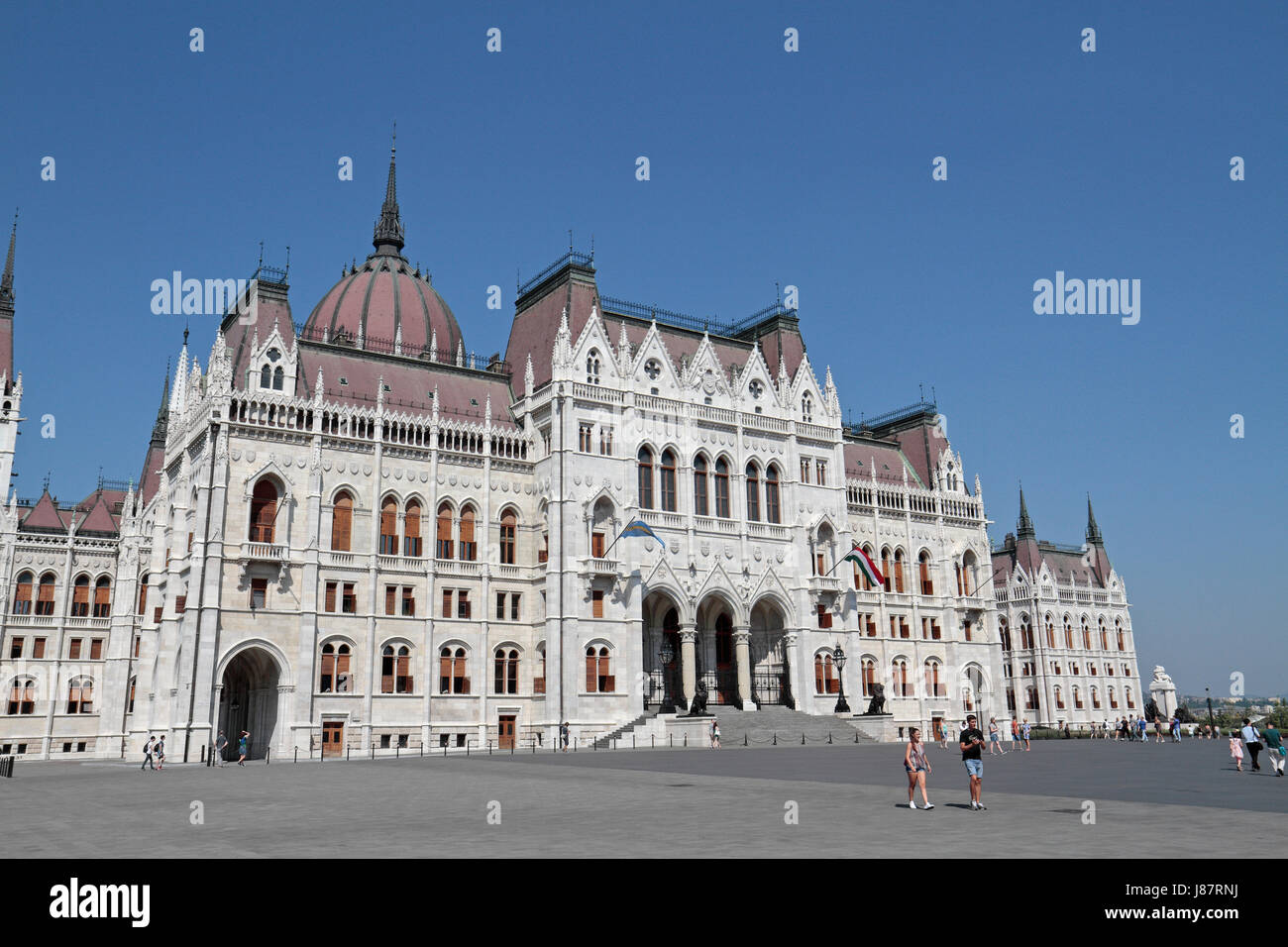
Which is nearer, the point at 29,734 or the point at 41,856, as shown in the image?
the point at 41,856

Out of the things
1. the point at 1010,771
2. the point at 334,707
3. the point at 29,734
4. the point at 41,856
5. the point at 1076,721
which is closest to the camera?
the point at 41,856

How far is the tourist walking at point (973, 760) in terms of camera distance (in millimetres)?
19344

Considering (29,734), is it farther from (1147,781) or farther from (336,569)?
(1147,781)

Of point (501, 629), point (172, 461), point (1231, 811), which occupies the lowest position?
point (1231, 811)

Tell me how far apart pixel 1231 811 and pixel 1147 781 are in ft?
26.8

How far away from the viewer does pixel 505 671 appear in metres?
56.2

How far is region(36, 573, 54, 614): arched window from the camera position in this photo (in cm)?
7056

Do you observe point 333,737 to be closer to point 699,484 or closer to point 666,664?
point 666,664

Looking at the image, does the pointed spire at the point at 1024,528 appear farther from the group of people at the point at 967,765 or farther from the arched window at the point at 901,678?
the group of people at the point at 967,765

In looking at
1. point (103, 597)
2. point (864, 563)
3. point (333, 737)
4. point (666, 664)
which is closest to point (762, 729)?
point (666, 664)

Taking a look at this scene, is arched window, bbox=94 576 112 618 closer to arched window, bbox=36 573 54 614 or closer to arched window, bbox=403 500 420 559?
arched window, bbox=36 573 54 614

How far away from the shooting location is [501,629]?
56.7 meters

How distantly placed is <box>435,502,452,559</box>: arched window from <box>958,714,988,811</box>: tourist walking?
39189 millimetres

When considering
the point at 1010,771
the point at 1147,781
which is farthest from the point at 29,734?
the point at 1147,781
